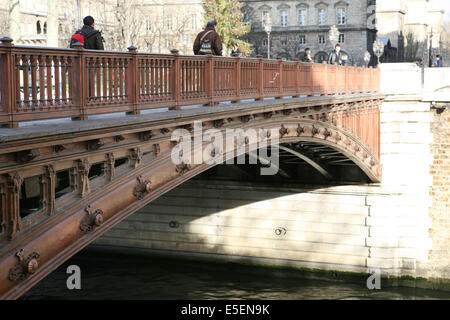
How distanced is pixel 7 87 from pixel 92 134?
1.12 metres

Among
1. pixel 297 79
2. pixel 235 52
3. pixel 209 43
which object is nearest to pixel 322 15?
pixel 297 79

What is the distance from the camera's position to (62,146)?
7688 mm

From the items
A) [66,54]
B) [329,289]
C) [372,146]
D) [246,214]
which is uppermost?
[66,54]

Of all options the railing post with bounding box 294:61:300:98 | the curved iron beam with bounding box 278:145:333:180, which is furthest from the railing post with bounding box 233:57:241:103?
the curved iron beam with bounding box 278:145:333:180

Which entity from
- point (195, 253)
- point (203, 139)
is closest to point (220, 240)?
point (195, 253)

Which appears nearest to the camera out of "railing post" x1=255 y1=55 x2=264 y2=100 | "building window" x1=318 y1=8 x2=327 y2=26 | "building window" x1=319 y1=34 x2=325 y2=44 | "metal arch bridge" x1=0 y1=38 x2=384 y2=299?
"metal arch bridge" x1=0 y1=38 x2=384 y2=299

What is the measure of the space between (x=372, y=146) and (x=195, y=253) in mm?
6862

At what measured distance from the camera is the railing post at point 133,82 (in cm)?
935

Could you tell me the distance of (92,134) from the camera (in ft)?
26.2

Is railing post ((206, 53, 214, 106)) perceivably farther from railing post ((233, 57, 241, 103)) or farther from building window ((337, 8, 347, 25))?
building window ((337, 8, 347, 25))

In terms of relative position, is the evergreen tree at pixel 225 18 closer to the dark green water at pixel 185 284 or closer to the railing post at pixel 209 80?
the dark green water at pixel 185 284

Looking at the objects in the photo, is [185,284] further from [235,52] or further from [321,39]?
[321,39]

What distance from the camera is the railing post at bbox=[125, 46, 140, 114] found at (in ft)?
30.7
